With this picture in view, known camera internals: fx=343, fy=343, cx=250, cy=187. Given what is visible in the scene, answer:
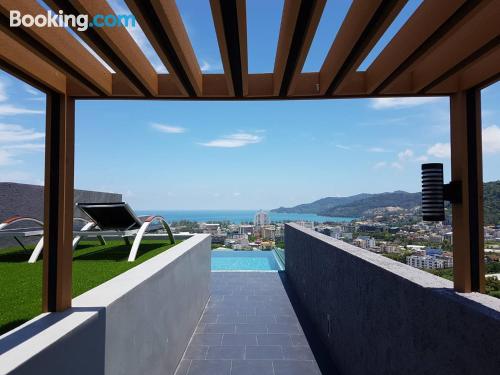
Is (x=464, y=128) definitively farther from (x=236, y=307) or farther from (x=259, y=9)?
(x=236, y=307)

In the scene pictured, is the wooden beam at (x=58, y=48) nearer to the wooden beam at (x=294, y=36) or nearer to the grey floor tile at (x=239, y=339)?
the wooden beam at (x=294, y=36)

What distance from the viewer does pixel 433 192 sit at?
2.62 m

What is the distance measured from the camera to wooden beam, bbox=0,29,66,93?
6.95 feet

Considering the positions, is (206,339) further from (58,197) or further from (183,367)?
(58,197)

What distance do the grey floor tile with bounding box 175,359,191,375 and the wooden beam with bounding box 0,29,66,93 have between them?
12.3 ft

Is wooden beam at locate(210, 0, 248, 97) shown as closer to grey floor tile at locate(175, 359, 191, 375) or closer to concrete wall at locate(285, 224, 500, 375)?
concrete wall at locate(285, 224, 500, 375)

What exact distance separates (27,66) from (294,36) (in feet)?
5.78

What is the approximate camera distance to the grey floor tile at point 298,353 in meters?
4.92

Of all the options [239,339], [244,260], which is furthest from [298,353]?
[244,260]

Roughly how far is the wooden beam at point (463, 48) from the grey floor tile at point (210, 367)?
411cm

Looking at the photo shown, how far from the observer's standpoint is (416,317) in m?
2.37

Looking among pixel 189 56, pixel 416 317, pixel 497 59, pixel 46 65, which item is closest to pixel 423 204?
pixel 416 317

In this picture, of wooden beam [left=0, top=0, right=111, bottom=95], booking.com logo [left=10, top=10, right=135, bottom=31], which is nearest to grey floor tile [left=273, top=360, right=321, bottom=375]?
wooden beam [left=0, top=0, right=111, bottom=95]

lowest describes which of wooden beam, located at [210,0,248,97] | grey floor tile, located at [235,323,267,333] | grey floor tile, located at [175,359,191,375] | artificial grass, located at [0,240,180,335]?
grey floor tile, located at [175,359,191,375]
